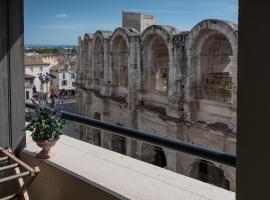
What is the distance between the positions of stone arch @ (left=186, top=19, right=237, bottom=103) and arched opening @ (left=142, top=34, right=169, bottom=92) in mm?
1824

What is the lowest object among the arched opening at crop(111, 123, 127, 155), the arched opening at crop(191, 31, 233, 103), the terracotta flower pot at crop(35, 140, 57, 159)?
the arched opening at crop(111, 123, 127, 155)

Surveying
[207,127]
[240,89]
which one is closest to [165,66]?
[207,127]

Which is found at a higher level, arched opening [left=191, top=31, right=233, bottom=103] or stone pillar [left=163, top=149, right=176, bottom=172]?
arched opening [left=191, top=31, right=233, bottom=103]

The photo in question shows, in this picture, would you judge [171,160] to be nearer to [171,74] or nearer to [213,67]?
[171,74]

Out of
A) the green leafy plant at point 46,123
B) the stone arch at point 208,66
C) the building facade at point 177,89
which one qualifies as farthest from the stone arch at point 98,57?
the green leafy plant at point 46,123

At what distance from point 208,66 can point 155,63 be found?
2.71m

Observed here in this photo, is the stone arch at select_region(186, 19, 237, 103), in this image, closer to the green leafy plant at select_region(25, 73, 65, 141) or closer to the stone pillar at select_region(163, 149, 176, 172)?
the stone pillar at select_region(163, 149, 176, 172)

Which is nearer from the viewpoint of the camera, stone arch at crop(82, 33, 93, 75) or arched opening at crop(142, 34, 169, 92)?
arched opening at crop(142, 34, 169, 92)

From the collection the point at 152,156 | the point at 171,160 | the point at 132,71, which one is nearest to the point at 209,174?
the point at 171,160

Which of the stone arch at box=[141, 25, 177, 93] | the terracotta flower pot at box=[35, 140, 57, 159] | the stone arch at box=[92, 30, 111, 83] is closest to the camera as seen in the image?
the terracotta flower pot at box=[35, 140, 57, 159]

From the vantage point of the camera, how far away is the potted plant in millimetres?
2250

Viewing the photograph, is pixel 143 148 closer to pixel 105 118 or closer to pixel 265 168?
pixel 105 118

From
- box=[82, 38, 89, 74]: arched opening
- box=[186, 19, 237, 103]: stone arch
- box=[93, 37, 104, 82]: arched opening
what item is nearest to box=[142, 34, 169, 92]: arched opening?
box=[186, 19, 237, 103]: stone arch

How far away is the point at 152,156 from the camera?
13406 mm
